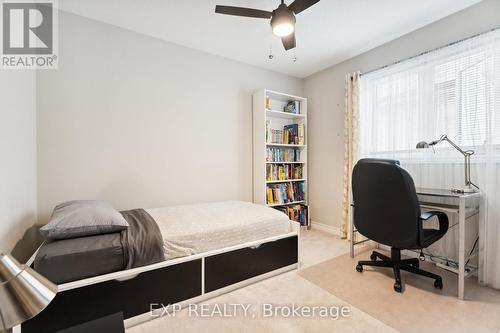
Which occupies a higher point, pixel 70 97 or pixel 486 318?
pixel 70 97

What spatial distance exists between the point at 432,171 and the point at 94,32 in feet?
12.3

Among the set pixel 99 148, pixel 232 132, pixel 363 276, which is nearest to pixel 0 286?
pixel 99 148

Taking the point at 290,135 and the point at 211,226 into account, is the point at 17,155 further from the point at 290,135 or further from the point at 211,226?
the point at 290,135

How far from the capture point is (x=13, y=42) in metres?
1.71

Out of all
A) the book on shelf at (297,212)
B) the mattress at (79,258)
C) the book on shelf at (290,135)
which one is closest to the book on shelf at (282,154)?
the book on shelf at (290,135)

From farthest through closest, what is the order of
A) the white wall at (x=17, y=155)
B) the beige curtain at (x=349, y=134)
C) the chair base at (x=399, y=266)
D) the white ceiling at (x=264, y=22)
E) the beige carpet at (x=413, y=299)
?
the beige curtain at (x=349, y=134) < the white ceiling at (x=264, y=22) < the chair base at (x=399, y=266) < the beige carpet at (x=413, y=299) < the white wall at (x=17, y=155)

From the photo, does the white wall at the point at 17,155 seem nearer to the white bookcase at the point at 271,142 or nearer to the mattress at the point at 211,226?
the mattress at the point at 211,226

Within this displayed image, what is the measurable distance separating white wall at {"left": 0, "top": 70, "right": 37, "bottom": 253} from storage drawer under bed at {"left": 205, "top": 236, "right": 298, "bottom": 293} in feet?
4.27

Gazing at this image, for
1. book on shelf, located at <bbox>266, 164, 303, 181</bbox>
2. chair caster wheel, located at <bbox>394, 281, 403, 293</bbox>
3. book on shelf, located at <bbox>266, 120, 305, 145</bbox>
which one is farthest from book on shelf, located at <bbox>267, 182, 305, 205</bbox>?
chair caster wheel, located at <bbox>394, 281, 403, 293</bbox>

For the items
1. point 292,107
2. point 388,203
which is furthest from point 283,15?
point 292,107

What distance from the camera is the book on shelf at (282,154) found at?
327 centimetres

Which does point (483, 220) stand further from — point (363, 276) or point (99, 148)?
point (99, 148)

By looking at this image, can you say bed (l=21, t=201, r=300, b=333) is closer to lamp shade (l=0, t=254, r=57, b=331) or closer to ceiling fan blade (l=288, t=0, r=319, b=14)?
lamp shade (l=0, t=254, r=57, b=331)

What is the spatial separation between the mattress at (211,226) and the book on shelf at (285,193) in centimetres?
83
